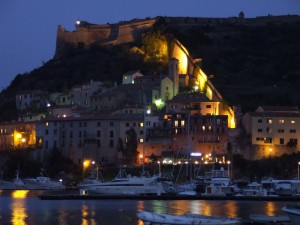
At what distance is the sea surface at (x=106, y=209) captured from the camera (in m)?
50.4

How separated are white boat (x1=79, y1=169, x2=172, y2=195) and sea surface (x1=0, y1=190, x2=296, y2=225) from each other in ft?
14.8

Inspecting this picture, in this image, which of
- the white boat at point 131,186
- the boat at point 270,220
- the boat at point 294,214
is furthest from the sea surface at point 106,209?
the boat at point 294,214

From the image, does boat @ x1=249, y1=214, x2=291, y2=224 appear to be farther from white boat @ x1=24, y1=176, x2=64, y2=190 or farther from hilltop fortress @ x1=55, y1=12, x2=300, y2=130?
hilltop fortress @ x1=55, y1=12, x2=300, y2=130

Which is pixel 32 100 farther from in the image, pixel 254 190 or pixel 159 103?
pixel 254 190

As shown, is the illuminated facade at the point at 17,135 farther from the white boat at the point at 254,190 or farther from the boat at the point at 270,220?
the boat at the point at 270,220

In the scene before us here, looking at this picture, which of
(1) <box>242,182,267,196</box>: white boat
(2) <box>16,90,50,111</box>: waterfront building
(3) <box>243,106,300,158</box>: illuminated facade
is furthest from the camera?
(2) <box>16,90,50,111</box>: waterfront building

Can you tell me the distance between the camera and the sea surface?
165 ft

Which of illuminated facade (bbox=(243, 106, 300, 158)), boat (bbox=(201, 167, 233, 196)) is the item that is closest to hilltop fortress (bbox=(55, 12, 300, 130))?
illuminated facade (bbox=(243, 106, 300, 158))

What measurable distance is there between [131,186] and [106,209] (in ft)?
43.4

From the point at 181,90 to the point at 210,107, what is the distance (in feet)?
23.4

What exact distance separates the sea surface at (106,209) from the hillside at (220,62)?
2756cm

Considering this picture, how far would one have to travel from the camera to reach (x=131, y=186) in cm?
7056

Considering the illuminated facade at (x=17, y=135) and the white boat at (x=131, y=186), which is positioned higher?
the illuminated facade at (x=17, y=135)

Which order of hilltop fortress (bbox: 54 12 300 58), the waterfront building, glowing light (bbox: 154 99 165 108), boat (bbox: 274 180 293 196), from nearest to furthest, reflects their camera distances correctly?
boat (bbox: 274 180 293 196), glowing light (bbox: 154 99 165 108), the waterfront building, hilltop fortress (bbox: 54 12 300 58)
